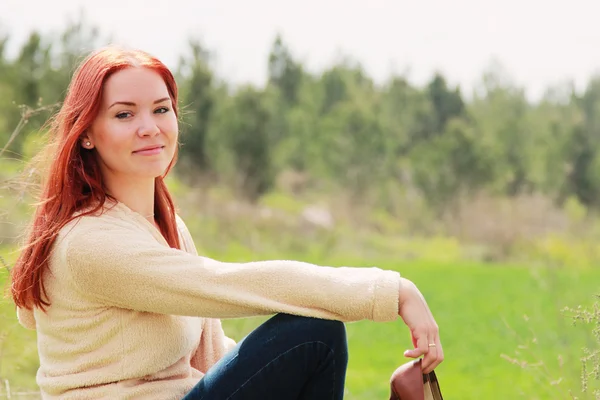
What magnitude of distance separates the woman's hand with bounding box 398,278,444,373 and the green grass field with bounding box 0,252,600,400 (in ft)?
3.16

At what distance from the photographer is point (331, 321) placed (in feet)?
6.19

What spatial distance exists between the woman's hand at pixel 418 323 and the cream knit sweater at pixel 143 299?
1.0 inches

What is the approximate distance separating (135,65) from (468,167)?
59.6 ft

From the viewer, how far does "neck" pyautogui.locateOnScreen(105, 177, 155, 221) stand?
2107 millimetres

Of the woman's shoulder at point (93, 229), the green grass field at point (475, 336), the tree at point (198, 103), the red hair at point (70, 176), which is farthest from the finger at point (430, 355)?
the tree at point (198, 103)

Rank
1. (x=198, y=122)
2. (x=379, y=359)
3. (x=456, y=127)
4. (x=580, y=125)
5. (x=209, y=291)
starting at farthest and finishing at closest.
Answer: (x=580, y=125) < (x=456, y=127) < (x=198, y=122) < (x=379, y=359) < (x=209, y=291)

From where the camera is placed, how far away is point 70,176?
2047 millimetres

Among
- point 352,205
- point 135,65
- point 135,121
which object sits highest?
point 135,65

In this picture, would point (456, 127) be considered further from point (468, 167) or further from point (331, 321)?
point (331, 321)

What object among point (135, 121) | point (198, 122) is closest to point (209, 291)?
point (135, 121)

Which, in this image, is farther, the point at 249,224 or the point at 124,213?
the point at 249,224

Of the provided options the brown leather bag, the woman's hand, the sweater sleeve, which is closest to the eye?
the sweater sleeve

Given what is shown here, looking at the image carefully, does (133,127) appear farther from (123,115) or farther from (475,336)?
(475,336)

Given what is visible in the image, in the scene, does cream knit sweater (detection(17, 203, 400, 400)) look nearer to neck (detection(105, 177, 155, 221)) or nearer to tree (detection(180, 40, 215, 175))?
neck (detection(105, 177, 155, 221))
